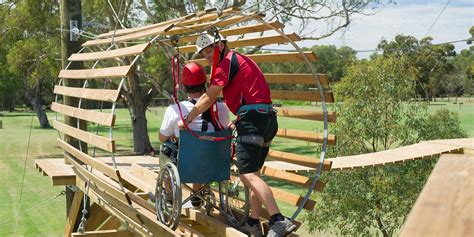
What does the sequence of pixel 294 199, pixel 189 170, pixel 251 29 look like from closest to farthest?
pixel 189 170
pixel 294 199
pixel 251 29

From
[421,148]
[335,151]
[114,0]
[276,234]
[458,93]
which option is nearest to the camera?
[276,234]

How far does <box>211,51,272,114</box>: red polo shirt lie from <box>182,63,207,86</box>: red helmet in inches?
14.0

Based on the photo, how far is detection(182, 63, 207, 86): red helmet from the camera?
4.59 meters

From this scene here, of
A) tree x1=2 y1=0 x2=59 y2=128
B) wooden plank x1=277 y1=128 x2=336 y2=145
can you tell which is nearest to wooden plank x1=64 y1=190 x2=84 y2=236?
wooden plank x1=277 y1=128 x2=336 y2=145

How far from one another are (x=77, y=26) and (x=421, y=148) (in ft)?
14.2

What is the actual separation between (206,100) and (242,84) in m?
0.26

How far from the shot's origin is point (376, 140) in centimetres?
1268

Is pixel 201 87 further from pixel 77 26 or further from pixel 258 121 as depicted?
pixel 77 26

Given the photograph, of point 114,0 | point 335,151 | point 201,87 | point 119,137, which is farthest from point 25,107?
point 201,87

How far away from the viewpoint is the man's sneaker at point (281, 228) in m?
3.98

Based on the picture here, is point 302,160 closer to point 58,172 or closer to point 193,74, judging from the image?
point 193,74

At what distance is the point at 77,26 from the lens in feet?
27.2

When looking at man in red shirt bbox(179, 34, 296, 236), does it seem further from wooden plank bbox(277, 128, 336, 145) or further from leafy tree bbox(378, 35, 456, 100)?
leafy tree bbox(378, 35, 456, 100)

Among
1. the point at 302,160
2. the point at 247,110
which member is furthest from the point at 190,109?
the point at 302,160
